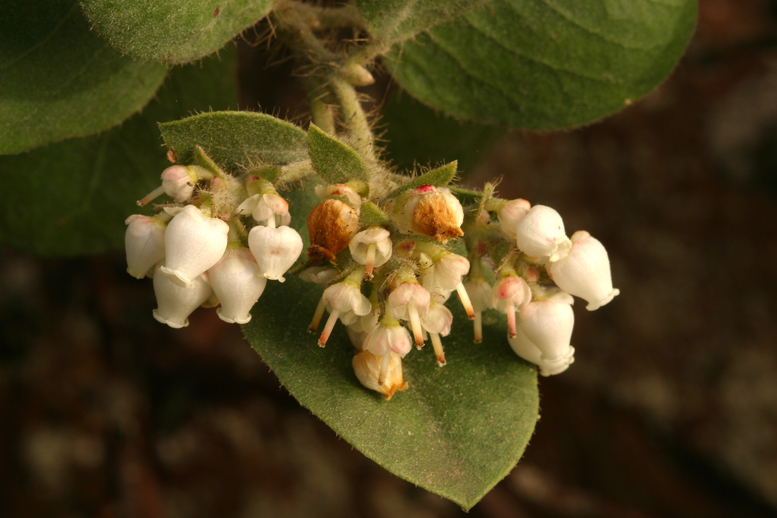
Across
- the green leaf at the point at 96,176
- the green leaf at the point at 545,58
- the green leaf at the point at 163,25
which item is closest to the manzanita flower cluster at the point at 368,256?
the green leaf at the point at 163,25

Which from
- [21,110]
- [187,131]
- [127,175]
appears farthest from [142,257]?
[127,175]

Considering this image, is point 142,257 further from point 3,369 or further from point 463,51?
point 3,369

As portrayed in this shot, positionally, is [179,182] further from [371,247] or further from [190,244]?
[371,247]

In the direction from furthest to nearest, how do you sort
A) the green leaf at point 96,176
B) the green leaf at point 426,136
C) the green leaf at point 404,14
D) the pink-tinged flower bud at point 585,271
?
the green leaf at point 426,136 < the green leaf at point 96,176 < the green leaf at point 404,14 < the pink-tinged flower bud at point 585,271

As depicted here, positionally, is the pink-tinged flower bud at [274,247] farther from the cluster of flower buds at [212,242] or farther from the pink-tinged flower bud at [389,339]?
the pink-tinged flower bud at [389,339]

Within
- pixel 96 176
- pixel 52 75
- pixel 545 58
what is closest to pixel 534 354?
pixel 545 58

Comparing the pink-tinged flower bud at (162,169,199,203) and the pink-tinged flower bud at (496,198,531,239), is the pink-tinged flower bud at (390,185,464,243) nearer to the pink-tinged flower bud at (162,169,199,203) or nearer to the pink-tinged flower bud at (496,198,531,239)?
the pink-tinged flower bud at (496,198,531,239)

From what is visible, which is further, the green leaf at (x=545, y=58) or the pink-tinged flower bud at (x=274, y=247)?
the green leaf at (x=545, y=58)
